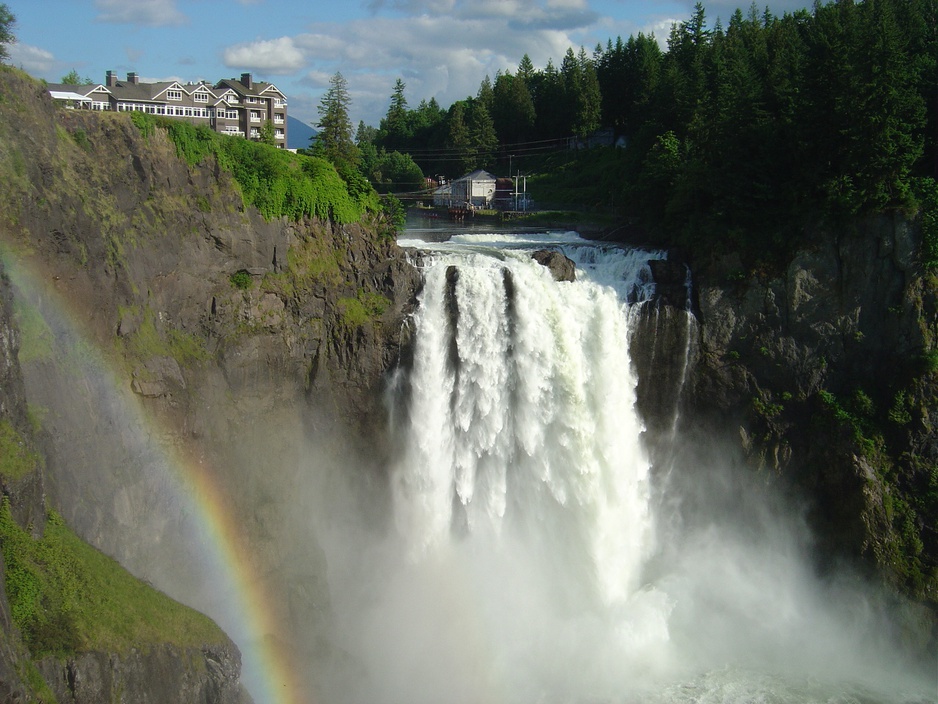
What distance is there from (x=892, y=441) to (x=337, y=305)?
2055 cm

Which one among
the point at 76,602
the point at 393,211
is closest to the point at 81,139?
the point at 393,211

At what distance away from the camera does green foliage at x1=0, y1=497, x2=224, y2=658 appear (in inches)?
690

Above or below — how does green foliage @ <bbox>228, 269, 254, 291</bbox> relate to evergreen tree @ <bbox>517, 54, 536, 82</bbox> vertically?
below

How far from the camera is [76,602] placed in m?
18.6

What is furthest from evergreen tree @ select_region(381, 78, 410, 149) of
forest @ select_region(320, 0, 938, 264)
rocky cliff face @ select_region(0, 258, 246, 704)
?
rocky cliff face @ select_region(0, 258, 246, 704)

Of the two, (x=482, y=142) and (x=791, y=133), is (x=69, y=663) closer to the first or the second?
(x=791, y=133)

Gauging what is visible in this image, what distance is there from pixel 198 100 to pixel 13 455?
39851 mm

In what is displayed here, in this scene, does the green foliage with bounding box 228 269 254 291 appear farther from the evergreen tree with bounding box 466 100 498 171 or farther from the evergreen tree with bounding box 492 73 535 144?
the evergreen tree with bounding box 492 73 535 144

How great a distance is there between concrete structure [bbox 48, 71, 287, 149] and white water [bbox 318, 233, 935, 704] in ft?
61.3

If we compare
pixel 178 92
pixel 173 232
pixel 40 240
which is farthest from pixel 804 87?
pixel 178 92

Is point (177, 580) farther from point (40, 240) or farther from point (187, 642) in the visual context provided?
point (40, 240)

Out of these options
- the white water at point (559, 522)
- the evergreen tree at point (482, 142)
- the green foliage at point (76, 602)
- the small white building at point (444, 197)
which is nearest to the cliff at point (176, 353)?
the green foliage at point (76, 602)

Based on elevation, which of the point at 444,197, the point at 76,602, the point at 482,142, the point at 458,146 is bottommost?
the point at 76,602

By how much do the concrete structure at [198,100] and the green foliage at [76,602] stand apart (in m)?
25.2
